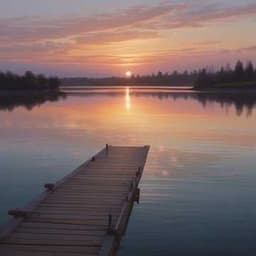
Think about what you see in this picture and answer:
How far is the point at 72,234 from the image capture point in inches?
391

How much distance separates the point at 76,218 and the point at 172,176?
7.26 meters

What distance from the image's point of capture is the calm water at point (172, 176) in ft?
36.3

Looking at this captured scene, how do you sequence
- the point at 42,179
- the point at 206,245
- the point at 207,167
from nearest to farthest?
the point at 206,245 → the point at 42,179 → the point at 207,167

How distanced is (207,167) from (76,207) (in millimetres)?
8542

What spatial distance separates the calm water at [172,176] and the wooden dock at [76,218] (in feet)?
1.91

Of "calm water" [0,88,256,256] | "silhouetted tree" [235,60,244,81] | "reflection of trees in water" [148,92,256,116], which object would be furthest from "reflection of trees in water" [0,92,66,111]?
"silhouetted tree" [235,60,244,81]

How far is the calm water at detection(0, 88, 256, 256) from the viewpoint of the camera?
11055mm

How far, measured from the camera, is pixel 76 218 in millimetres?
11148

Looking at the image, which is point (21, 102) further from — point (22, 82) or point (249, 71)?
point (249, 71)

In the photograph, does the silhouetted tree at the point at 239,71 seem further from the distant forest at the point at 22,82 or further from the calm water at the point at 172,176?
the calm water at the point at 172,176

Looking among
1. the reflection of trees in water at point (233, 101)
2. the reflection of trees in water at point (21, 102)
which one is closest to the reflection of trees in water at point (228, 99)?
the reflection of trees in water at point (233, 101)

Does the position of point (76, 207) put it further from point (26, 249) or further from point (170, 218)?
point (26, 249)

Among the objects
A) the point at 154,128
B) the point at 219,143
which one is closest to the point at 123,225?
the point at 219,143

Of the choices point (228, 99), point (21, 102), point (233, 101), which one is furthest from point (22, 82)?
point (233, 101)
